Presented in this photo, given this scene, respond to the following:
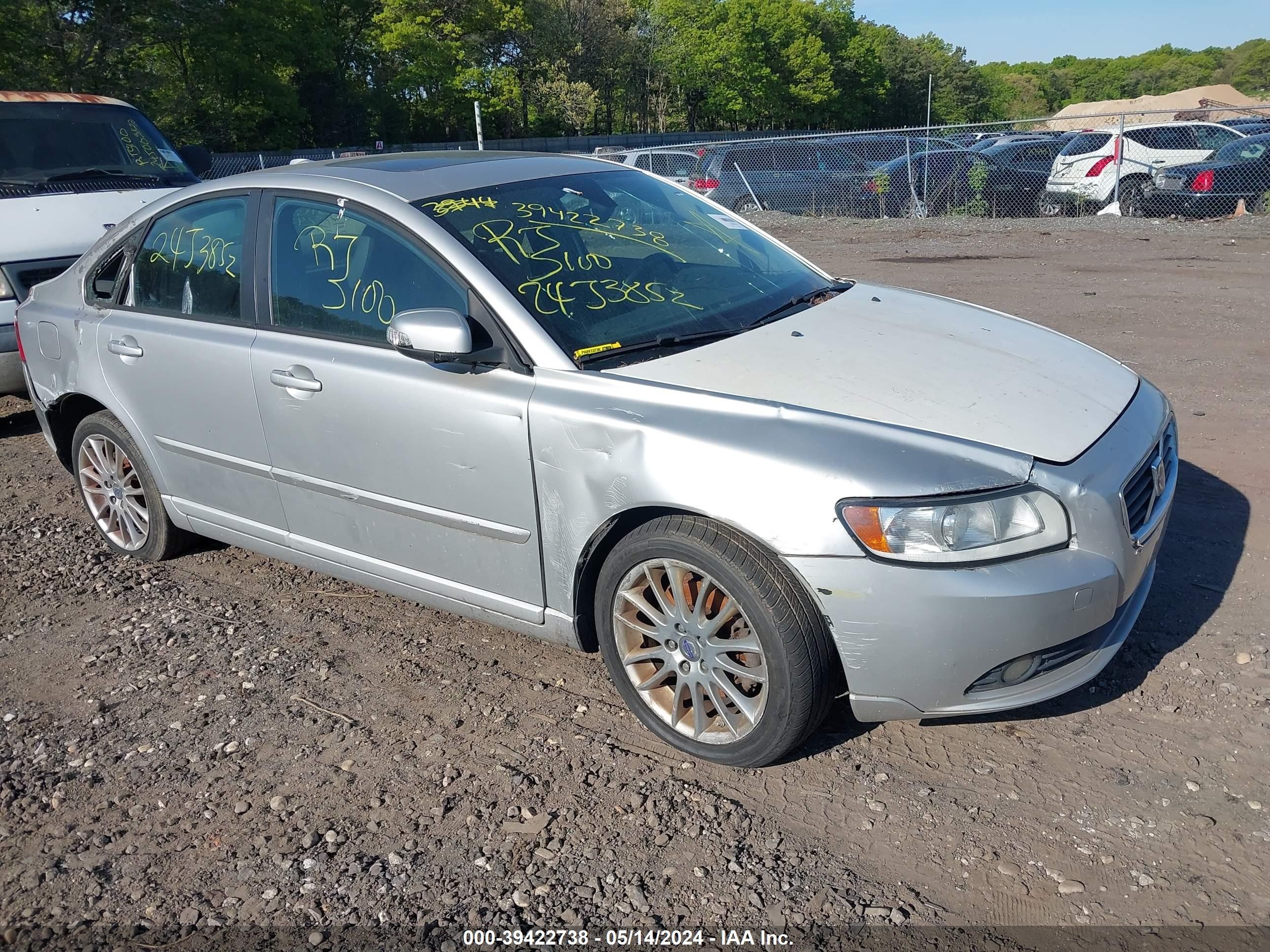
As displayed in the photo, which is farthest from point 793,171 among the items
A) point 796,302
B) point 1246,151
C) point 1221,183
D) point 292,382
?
point 292,382

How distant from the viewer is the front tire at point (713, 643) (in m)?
2.86

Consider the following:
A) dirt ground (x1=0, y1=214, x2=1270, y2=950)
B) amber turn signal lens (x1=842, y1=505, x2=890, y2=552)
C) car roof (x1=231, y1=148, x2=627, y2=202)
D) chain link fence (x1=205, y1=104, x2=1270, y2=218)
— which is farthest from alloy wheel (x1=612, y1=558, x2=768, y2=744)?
chain link fence (x1=205, y1=104, x2=1270, y2=218)

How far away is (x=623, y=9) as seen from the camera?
64250mm

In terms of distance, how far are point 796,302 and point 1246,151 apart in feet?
51.3

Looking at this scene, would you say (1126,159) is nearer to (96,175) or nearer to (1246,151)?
(1246,151)

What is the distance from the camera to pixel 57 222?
7148 mm

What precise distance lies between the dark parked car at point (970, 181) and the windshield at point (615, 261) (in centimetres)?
1497

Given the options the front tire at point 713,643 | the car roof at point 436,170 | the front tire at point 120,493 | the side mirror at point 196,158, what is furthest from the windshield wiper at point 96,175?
the front tire at point 713,643

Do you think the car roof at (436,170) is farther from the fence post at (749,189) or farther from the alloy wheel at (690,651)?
the fence post at (749,189)

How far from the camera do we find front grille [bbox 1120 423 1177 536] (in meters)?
3.03

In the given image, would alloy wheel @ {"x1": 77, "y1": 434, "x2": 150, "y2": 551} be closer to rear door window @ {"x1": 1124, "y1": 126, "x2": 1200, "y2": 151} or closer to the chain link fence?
the chain link fence

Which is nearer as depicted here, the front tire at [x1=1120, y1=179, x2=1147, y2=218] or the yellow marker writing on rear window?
the yellow marker writing on rear window

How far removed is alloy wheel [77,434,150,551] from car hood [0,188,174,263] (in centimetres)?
241

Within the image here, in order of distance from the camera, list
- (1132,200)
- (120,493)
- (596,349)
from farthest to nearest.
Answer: (1132,200), (120,493), (596,349)
